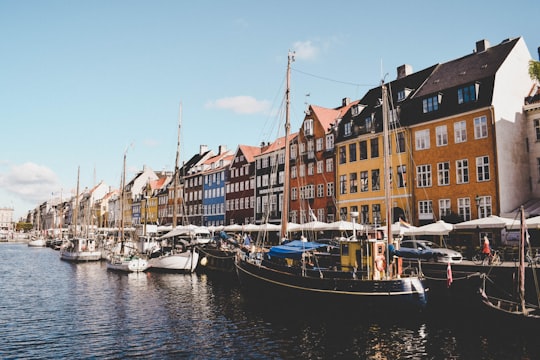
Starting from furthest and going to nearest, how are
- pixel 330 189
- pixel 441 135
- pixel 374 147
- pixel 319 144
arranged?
pixel 319 144 < pixel 330 189 < pixel 374 147 < pixel 441 135

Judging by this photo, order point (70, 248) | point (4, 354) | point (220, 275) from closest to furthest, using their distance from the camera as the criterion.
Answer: point (4, 354), point (220, 275), point (70, 248)

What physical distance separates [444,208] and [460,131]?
7213mm

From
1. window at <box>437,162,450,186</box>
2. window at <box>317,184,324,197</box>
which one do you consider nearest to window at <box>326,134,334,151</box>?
window at <box>317,184,324,197</box>

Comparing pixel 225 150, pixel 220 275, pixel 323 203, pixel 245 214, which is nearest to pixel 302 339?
pixel 220 275

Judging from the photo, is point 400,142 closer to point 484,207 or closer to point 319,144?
point 484,207

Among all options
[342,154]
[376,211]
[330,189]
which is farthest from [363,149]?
[330,189]

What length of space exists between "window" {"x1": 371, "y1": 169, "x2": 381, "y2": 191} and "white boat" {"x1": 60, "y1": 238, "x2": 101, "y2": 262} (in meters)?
43.3

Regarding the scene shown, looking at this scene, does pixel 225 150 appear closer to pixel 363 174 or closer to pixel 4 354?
pixel 363 174

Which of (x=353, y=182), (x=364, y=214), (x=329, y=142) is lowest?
(x=364, y=214)

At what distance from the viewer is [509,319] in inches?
809

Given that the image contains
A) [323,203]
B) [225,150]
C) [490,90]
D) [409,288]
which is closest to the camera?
[409,288]

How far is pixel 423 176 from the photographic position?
44562 millimetres

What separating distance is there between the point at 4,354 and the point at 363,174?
131 ft

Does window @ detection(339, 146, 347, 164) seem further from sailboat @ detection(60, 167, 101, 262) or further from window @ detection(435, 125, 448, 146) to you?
sailboat @ detection(60, 167, 101, 262)
